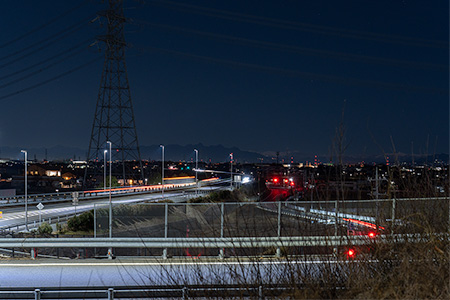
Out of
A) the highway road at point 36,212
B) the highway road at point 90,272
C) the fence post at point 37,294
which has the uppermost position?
the fence post at point 37,294

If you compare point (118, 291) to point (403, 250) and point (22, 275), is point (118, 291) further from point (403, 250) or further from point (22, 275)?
point (403, 250)

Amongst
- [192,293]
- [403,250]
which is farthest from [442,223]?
[192,293]

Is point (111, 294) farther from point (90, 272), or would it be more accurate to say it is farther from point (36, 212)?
point (36, 212)

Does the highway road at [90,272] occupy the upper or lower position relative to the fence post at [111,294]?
lower

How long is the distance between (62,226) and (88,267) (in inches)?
954

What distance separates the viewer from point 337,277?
5879 mm

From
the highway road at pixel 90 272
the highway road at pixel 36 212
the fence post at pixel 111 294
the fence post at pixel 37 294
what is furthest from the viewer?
the highway road at pixel 36 212

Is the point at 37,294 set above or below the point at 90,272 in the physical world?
above

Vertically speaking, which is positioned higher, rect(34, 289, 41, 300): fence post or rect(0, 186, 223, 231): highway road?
rect(34, 289, 41, 300): fence post

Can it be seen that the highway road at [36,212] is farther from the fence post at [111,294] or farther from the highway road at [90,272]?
the fence post at [111,294]

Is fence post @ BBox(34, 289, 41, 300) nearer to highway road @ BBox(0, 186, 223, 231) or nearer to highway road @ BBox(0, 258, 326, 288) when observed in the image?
highway road @ BBox(0, 258, 326, 288)

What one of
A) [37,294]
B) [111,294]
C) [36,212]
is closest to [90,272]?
[37,294]

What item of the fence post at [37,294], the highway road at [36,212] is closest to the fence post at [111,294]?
the fence post at [37,294]

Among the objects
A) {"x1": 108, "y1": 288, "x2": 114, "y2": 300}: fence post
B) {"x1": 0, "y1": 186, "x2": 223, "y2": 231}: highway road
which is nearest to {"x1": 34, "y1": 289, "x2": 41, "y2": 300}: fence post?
{"x1": 108, "y1": 288, "x2": 114, "y2": 300}: fence post
